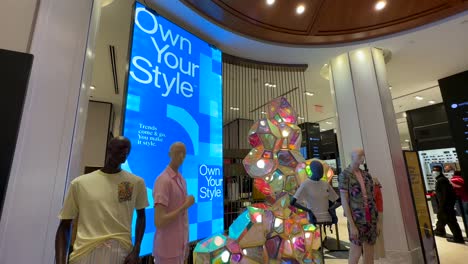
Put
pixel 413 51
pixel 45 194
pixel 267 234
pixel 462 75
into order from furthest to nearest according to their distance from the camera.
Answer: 1. pixel 462 75
2. pixel 413 51
3. pixel 267 234
4. pixel 45 194

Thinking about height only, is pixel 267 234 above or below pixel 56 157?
below

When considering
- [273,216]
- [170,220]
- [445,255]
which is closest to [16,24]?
[170,220]

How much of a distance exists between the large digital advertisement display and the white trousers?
1511 mm

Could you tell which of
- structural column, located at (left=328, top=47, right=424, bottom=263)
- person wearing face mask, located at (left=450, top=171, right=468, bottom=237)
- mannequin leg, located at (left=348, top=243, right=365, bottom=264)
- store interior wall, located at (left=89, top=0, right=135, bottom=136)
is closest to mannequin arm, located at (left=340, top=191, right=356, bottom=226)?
mannequin leg, located at (left=348, top=243, right=365, bottom=264)

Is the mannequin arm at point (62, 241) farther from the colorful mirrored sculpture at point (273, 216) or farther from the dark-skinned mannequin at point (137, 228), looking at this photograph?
the colorful mirrored sculpture at point (273, 216)

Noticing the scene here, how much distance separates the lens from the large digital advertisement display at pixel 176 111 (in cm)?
275

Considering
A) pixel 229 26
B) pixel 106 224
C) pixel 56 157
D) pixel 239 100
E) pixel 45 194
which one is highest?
pixel 229 26

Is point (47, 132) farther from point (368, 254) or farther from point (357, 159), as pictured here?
point (368, 254)

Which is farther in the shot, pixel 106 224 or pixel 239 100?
pixel 239 100

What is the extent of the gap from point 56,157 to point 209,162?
2.03 m

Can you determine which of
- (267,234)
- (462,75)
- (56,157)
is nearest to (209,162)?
(267,234)

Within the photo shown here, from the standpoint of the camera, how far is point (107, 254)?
1120 millimetres

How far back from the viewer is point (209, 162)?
355 centimetres

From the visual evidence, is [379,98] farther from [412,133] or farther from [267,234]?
[412,133]
